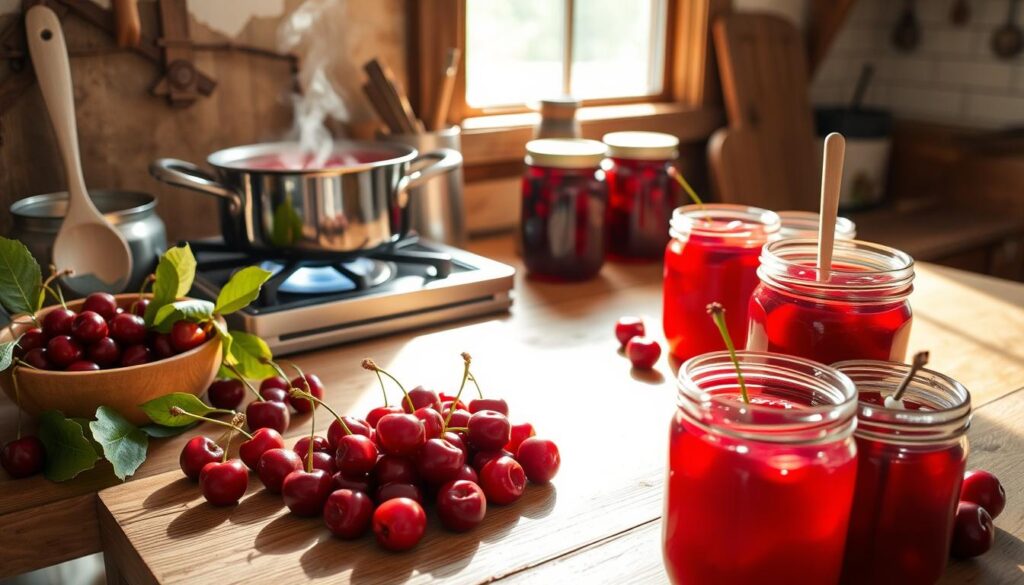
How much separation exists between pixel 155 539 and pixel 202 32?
965 millimetres

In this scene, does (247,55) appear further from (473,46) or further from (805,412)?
(805,412)

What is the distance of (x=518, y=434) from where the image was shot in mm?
888

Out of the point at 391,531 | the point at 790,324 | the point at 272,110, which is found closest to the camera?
the point at 391,531

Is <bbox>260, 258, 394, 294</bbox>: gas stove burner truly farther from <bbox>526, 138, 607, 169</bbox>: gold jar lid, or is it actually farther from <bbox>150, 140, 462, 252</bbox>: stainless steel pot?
<bbox>526, 138, 607, 169</bbox>: gold jar lid

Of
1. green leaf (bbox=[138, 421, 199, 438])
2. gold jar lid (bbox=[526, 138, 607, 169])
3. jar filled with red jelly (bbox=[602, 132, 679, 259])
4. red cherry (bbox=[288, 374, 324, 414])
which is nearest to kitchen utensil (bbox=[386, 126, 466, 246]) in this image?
gold jar lid (bbox=[526, 138, 607, 169])

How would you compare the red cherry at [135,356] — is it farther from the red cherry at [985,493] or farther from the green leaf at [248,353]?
the red cherry at [985,493]

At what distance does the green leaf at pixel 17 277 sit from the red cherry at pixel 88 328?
0.06 m

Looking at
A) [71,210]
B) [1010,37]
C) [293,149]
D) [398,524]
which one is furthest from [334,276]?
[1010,37]

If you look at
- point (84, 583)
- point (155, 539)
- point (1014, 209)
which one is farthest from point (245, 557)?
point (1014, 209)

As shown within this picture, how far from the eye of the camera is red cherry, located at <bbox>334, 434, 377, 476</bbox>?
79 centimetres

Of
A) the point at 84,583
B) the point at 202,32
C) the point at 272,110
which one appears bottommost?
the point at 84,583

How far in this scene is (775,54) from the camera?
7.27 feet

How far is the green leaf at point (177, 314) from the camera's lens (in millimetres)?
946

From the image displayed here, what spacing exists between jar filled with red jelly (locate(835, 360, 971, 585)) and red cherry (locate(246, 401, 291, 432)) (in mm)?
548
